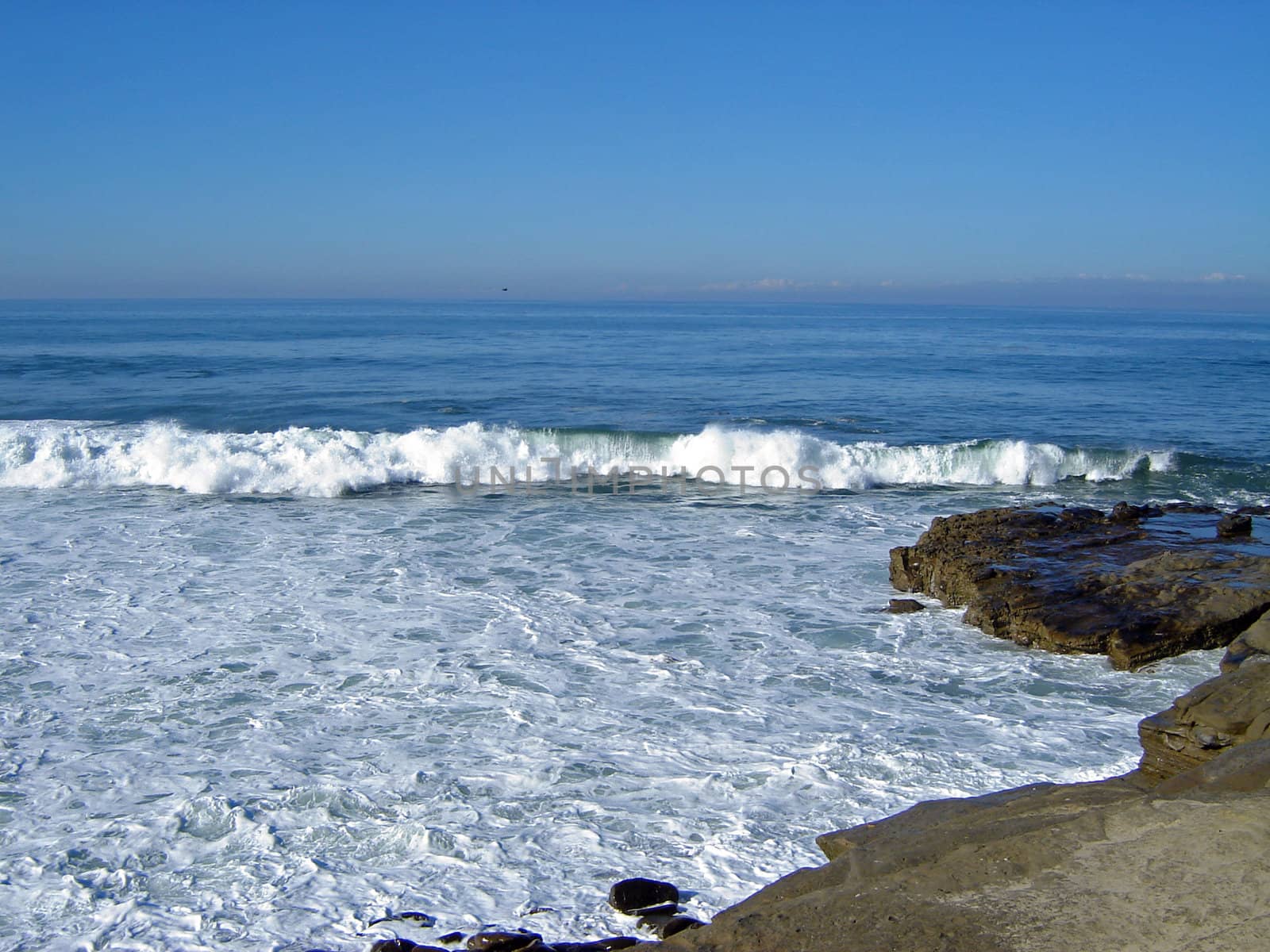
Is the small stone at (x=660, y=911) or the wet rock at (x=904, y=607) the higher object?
the wet rock at (x=904, y=607)

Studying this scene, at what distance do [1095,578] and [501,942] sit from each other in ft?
25.4

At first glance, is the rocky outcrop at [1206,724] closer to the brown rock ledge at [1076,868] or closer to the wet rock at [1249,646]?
the brown rock ledge at [1076,868]

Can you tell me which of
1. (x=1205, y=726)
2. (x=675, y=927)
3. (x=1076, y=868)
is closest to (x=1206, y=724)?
(x=1205, y=726)

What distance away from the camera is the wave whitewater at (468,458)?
59.2 ft

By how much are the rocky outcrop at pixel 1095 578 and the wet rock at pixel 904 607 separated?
37 cm

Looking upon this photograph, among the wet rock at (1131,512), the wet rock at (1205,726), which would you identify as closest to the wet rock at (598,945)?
the wet rock at (1205,726)

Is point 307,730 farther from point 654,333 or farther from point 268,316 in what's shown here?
point 268,316

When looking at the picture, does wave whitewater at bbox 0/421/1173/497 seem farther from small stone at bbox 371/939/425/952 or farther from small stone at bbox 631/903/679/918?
small stone at bbox 631/903/679/918

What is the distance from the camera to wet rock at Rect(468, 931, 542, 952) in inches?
190

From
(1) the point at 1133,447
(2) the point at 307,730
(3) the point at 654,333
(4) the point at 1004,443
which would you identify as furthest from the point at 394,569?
(3) the point at 654,333

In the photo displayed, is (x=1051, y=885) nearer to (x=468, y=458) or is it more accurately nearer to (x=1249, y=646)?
(x=1249, y=646)

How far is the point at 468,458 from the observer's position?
1983 centimetres

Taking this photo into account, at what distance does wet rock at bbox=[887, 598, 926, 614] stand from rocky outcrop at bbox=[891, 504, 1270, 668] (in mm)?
373

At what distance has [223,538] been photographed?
14016mm
